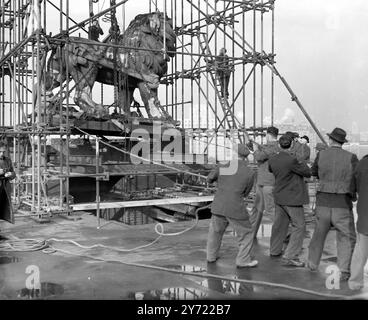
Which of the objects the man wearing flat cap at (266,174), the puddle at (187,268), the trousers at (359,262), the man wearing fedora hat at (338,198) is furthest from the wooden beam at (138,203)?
the trousers at (359,262)

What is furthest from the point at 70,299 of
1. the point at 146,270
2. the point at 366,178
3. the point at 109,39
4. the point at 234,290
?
the point at 109,39

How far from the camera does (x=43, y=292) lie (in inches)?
219

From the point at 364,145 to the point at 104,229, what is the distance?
62.7 feet

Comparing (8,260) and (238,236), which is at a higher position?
(238,236)

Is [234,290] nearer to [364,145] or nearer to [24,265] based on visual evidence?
[24,265]

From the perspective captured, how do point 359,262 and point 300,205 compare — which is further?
point 300,205

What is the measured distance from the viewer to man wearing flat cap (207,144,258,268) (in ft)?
21.5

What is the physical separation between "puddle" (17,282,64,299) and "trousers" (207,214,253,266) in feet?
7.11

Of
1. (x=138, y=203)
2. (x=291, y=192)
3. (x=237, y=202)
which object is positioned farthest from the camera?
(x=138, y=203)

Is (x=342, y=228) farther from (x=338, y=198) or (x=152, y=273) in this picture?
(x=152, y=273)

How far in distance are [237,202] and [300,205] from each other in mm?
997

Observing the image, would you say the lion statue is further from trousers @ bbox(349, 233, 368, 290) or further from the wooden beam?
trousers @ bbox(349, 233, 368, 290)

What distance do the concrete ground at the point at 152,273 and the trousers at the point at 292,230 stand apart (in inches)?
8.8

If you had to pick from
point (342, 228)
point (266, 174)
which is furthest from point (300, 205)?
point (266, 174)
